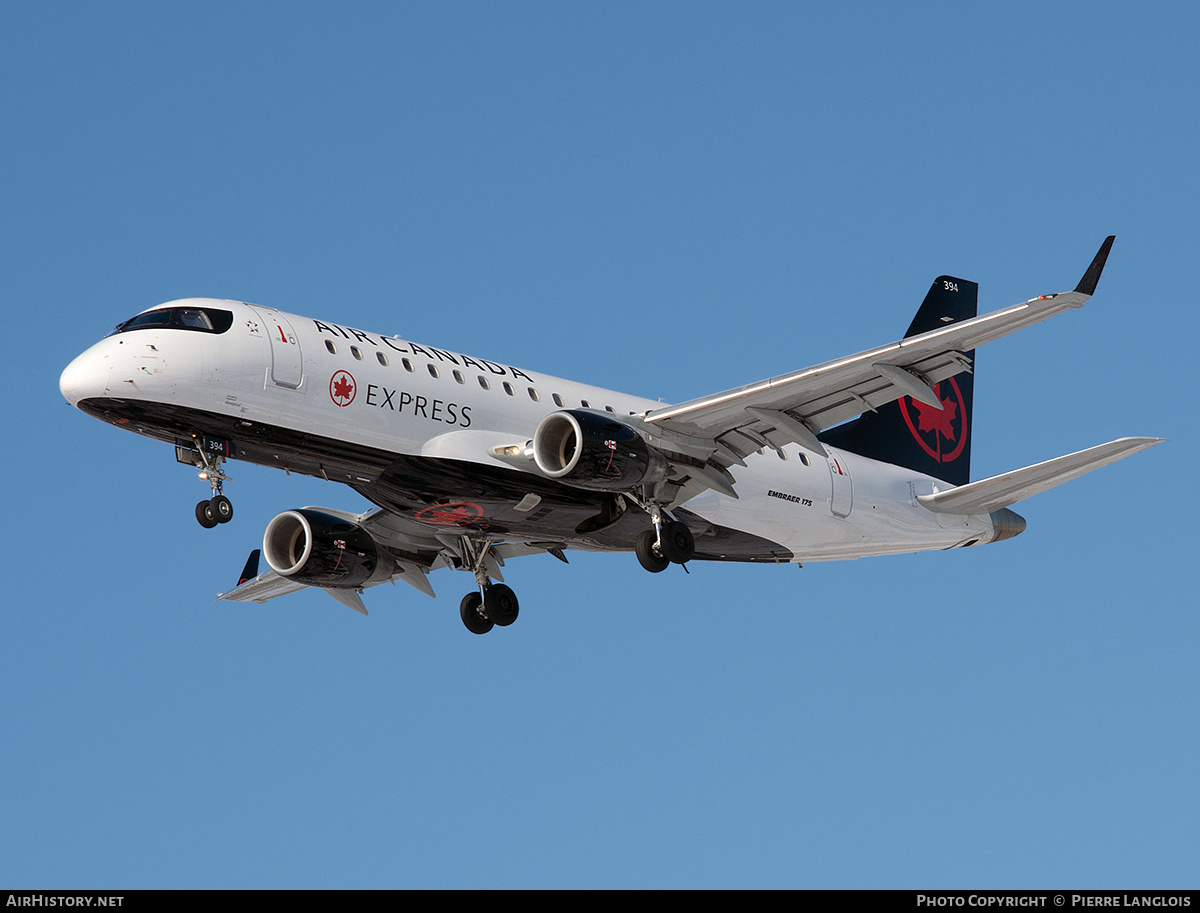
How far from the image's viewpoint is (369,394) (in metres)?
29.0

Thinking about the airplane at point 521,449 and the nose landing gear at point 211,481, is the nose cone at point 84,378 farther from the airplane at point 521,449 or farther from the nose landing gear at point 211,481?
the nose landing gear at point 211,481

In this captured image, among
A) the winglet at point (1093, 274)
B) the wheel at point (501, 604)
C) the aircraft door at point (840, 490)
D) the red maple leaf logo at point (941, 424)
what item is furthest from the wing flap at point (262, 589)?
the winglet at point (1093, 274)

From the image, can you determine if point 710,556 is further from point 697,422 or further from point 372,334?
point 372,334

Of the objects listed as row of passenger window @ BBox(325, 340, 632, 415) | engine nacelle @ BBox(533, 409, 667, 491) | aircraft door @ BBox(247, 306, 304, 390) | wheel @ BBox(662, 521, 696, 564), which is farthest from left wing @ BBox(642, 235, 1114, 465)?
aircraft door @ BBox(247, 306, 304, 390)

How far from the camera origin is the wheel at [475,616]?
34531mm

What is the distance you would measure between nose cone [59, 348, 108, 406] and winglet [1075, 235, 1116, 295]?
17.2m

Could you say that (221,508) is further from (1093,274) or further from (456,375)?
(1093,274)

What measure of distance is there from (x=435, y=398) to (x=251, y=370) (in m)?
3.66

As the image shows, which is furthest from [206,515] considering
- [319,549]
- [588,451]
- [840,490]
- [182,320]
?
[840,490]

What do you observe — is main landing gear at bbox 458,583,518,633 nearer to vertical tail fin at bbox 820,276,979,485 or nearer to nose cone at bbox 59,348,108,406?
vertical tail fin at bbox 820,276,979,485

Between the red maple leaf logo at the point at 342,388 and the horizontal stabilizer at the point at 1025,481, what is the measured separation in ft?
48.5

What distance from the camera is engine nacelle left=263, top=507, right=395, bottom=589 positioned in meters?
34.0

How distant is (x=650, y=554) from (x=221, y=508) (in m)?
8.95

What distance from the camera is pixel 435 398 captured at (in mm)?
29719
